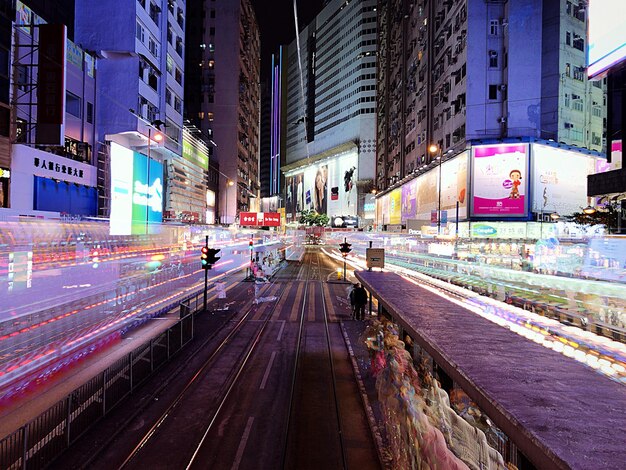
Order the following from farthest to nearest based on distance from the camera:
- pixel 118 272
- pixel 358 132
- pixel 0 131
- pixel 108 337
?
1. pixel 358 132
2. pixel 0 131
3. pixel 118 272
4. pixel 108 337

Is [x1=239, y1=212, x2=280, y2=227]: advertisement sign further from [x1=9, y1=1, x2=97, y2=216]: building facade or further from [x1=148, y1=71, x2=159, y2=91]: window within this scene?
[x1=9, y1=1, x2=97, y2=216]: building facade

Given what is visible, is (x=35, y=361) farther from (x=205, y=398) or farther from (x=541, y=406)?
(x=541, y=406)

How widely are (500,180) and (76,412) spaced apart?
40.5m

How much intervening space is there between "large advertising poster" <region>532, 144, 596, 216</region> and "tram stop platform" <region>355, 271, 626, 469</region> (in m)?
39.5

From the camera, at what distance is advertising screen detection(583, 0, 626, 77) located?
17.5 meters

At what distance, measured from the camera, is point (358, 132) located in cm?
13000

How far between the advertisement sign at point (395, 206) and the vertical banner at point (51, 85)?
2243 inches

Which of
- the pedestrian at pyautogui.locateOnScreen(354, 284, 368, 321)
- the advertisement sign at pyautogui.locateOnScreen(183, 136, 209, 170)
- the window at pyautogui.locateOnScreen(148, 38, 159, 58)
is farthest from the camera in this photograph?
the advertisement sign at pyautogui.locateOnScreen(183, 136, 209, 170)

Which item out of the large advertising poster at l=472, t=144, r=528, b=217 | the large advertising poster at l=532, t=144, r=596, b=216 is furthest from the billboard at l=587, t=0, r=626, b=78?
the large advertising poster at l=532, t=144, r=596, b=216

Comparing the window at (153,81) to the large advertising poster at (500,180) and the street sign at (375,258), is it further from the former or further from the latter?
the large advertising poster at (500,180)

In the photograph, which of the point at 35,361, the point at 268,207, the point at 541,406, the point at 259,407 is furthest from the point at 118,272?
the point at 268,207

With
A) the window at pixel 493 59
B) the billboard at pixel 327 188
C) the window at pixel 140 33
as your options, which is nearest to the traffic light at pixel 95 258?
the window at pixel 140 33

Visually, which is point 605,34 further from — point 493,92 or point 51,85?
point 51,85

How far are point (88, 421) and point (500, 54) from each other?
155 feet
